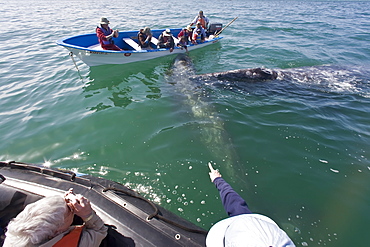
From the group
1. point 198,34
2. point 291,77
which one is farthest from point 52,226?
point 198,34

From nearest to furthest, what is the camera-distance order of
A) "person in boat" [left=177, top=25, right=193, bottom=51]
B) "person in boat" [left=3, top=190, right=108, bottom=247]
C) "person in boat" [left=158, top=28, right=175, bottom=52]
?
"person in boat" [left=3, top=190, right=108, bottom=247] < "person in boat" [left=158, top=28, right=175, bottom=52] < "person in boat" [left=177, top=25, right=193, bottom=51]

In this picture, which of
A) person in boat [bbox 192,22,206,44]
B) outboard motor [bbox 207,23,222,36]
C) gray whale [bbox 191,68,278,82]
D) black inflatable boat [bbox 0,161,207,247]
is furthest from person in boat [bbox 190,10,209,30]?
black inflatable boat [bbox 0,161,207,247]

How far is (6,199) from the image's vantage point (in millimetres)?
2803

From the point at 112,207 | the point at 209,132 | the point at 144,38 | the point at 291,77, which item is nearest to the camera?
the point at 112,207

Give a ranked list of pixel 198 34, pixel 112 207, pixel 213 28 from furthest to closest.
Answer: pixel 213 28, pixel 198 34, pixel 112 207

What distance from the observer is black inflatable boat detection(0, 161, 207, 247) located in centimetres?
265

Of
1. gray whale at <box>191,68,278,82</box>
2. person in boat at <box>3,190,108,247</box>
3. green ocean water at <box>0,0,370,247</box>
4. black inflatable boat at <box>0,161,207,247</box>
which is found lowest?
green ocean water at <box>0,0,370,247</box>

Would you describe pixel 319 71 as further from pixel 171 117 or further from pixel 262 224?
pixel 262 224

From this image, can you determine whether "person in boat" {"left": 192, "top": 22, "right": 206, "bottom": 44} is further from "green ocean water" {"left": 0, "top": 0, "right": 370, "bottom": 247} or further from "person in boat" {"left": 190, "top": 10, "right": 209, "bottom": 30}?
"green ocean water" {"left": 0, "top": 0, "right": 370, "bottom": 247}

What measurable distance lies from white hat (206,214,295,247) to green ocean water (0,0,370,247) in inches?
88.9

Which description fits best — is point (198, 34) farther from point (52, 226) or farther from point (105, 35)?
point (52, 226)

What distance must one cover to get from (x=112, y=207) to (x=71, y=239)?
3.43 feet

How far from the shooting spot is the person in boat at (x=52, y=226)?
5.53 feet

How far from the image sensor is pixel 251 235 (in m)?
1.60
